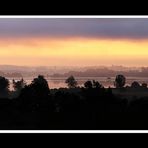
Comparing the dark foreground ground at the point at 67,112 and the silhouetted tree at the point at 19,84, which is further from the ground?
the silhouetted tree at the point at 19,84

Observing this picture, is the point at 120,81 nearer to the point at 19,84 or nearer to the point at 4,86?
the point at 19,84

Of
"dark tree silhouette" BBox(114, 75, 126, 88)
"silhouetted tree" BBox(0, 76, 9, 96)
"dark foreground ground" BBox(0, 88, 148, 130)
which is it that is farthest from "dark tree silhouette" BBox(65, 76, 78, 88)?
"silhouetted tree" BBox(0, 76, 9, 96)

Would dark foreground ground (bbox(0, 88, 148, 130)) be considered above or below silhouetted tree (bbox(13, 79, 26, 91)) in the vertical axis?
below

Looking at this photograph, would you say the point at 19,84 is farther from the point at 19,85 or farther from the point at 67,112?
the point at 67,112

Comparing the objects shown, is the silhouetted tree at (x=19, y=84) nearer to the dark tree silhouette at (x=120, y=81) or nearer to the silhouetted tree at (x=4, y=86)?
the silhouetted tree at (x=4, y=86)

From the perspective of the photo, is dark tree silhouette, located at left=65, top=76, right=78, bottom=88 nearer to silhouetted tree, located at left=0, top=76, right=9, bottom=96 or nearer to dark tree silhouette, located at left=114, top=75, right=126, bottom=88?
dark tree silhouette, located at left=114, top=75, right=126, bottom=88

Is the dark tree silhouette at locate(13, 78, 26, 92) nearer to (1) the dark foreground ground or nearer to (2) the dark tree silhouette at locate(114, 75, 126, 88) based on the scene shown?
(1) the dark foreground ground

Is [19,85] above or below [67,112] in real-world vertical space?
above

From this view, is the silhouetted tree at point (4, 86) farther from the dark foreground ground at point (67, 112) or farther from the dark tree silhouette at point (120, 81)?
the dark tree silhouette at point (120, 81)

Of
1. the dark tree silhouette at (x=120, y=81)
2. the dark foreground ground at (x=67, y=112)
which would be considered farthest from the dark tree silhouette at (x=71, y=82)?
the dark tree silhouette at (x=120, y=81)

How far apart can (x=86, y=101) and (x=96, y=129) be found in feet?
1.02

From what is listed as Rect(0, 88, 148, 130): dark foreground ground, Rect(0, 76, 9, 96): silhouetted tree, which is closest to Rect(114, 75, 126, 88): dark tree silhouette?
Rect(0, 88, 148, 130): dark foreground ground

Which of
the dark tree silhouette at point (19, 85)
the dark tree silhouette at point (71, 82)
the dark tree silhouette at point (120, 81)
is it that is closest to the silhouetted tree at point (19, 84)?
the dark tree silhouette at point (19, 85)

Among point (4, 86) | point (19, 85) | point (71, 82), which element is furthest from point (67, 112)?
point (4, 86)
